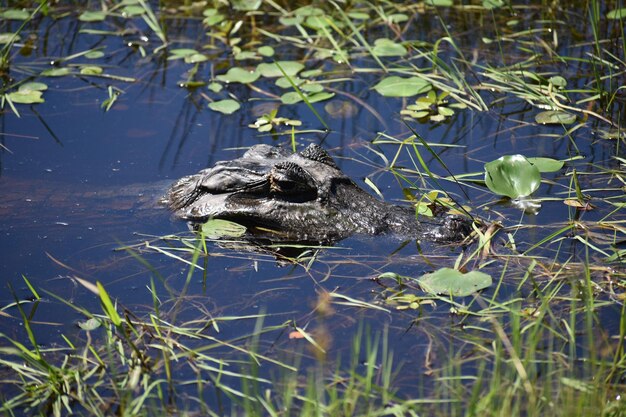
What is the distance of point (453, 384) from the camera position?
10.6ft

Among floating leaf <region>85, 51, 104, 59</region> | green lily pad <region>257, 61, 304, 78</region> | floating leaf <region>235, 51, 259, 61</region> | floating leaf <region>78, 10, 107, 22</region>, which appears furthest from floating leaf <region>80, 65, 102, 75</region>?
green lily pad <region>257, 61, 304, 78</region>

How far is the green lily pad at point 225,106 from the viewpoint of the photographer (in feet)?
18.4

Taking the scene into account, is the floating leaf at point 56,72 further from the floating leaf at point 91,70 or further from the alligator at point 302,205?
the alligator at point 302,205

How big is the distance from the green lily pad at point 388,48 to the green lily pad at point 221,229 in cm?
230

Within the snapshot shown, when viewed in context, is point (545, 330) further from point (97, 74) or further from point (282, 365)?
point (97, 74)

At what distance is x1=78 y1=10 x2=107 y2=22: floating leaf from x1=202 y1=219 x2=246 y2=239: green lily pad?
3.21 metres

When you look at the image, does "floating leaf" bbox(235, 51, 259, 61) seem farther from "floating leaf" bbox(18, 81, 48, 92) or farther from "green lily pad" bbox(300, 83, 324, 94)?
"floating leaf" bbox(18, 81, 48, 92)

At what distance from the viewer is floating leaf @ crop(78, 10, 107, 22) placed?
6.90 m

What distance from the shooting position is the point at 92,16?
6941 millimetres

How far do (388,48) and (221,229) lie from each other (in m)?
2.48

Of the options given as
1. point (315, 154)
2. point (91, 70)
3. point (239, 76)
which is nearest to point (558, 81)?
point (315, 154)

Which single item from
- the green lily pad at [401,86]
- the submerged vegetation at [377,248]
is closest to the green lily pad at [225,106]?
the submerged vegetation at [377,248]

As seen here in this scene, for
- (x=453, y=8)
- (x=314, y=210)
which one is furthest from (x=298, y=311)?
(x=453, y=8)

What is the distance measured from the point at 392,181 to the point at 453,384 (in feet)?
6.27
